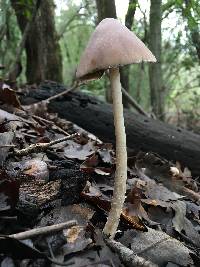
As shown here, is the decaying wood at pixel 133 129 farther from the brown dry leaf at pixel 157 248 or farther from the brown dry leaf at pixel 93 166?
the brown dry leaf at pixel 157 248

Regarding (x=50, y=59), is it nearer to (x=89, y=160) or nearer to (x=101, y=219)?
(x=89, y=160)

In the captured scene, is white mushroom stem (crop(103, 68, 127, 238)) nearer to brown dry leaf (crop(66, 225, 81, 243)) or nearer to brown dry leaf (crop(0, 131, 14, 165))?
brown dry leaf (crop(66, 225, 81, 243))

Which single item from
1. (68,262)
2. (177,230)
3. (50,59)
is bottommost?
(177,230)

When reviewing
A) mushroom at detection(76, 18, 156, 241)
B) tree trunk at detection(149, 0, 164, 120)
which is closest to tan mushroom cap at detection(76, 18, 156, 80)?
mushroom at detection(76, 18, 156, 241)

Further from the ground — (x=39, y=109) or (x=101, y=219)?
(x=39, y=109)

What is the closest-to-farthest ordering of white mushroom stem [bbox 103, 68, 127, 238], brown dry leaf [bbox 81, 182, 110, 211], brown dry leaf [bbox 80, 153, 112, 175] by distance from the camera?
1. white mushroom stem [bbox 103, 68, 127, 238]
2. brown dry leaf [bbox 81, 182, 110, 211]
3. brown dry leaf [bbox 80, 153, 112, 175]

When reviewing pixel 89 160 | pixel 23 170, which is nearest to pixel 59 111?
pixel 89 160
